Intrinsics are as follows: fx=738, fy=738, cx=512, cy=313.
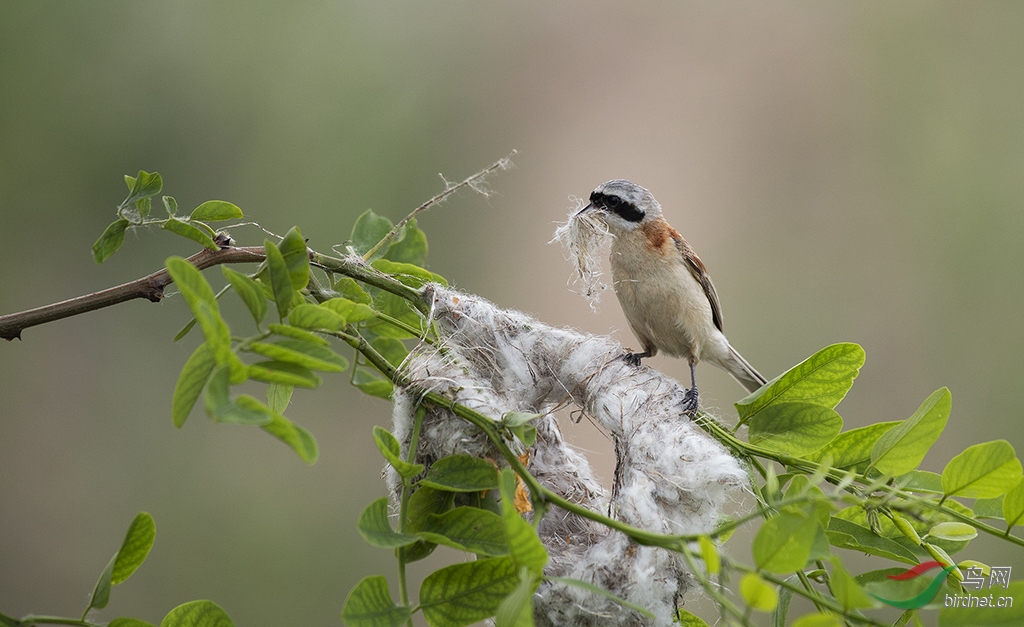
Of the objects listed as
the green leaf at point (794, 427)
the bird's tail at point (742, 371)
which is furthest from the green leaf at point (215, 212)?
the bird's tail at point (742, 371)

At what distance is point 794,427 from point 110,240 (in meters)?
0.77

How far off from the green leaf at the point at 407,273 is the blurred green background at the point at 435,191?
1097 mm

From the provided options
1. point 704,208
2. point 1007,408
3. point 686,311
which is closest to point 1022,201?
point 1007,408

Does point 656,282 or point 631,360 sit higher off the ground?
point 656,282

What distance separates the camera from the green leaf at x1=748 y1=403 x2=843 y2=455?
0.73 m

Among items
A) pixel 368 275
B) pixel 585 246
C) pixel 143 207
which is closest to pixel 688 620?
pixel 368 275

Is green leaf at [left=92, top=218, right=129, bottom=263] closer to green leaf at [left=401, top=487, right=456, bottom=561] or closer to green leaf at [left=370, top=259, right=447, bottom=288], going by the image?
green leaf at [left=370, top=259, right=447, bottom=288]

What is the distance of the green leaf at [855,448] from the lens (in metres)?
0.76

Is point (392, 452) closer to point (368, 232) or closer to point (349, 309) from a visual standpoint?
point (349, 309)

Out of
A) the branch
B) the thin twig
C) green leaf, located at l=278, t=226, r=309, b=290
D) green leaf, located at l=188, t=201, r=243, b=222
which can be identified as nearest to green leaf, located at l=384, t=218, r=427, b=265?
the thin twig

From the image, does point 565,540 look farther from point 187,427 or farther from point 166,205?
point 187,427

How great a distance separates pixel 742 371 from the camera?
1.77 metres

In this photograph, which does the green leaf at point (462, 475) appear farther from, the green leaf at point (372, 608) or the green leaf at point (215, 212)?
the green leaf at point (215, 212)

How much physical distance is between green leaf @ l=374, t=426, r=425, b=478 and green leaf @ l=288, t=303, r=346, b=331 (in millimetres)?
99
